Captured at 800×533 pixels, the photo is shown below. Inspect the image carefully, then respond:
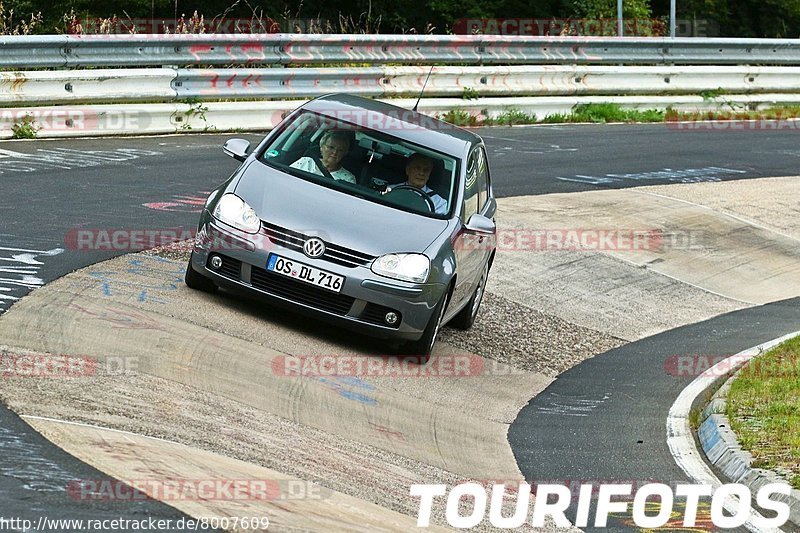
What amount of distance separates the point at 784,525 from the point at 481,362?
3814 millimetres

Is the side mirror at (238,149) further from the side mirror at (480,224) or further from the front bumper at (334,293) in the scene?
the side mirror at (480,224)

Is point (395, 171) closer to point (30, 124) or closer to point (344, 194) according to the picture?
point (344, 194)

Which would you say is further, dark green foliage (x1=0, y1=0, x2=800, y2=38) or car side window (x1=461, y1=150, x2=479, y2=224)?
dark green foliage (x1=0, y1=0, x2=800, y2=38)

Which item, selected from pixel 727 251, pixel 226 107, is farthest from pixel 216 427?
pixel 226 107

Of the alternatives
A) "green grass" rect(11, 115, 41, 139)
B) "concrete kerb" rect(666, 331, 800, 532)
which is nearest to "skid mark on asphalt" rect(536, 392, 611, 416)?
"concrete kerb" rect(666, 331, 800, 532)

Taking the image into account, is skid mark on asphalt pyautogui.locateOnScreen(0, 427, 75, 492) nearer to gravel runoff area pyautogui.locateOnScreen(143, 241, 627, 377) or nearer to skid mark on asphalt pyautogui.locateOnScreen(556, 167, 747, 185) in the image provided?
gravel runoff area pyautogui.locateOnScreen(143, 241, 627, 377)

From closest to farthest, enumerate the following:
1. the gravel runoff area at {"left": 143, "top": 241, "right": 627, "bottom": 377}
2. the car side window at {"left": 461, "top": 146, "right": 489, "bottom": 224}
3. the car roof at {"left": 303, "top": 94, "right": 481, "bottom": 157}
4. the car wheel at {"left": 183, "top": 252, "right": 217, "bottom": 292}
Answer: the car wheel at {"left": 183, "top": 252, "right": 217, "bottom": 292} < the car side window at {"left": 461, "top": 146, "right": 489, "bottom": 224} < the car roof at {"left": 303, "top": 94, "right": 481, "bottom": 157} < the gravel runoff area at {"left": 143, "top": 241, "right": 627, "bottom": 377}

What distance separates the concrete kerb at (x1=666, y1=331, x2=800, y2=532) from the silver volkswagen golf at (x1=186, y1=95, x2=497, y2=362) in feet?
6.13

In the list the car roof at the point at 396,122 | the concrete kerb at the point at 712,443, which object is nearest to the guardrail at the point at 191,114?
the car roof at the point at 396,122

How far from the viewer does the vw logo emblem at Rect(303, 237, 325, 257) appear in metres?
9.55

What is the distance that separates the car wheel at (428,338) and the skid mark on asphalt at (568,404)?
0.90 m

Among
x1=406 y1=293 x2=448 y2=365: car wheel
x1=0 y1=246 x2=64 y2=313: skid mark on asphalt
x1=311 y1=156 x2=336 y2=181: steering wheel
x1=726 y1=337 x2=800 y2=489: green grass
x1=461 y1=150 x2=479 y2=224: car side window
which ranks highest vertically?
x1=311 y1=156 x2=336 y2=181: steering wheel

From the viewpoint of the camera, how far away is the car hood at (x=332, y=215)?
31.6ft

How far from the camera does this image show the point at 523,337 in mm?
11836
